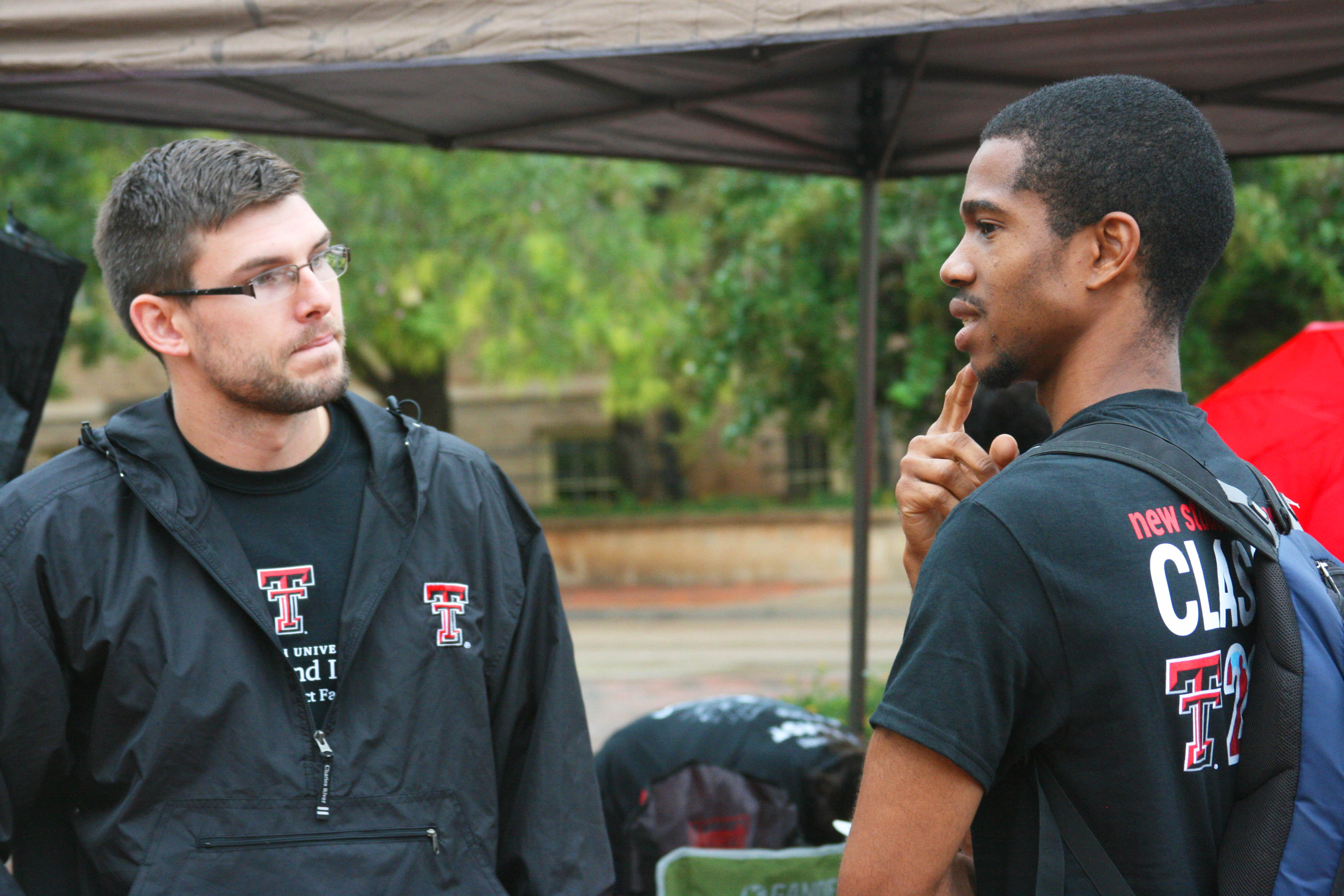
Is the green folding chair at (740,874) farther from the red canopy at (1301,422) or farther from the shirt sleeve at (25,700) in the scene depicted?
the shirt sleeve at (25,700)

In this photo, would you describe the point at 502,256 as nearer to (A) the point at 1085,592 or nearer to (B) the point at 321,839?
(B) the point at 321,839

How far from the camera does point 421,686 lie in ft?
6.41

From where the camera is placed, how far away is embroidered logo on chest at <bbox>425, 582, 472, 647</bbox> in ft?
6.51

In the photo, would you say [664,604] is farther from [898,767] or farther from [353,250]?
[898,767]

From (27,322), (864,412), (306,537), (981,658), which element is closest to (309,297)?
(306,537)

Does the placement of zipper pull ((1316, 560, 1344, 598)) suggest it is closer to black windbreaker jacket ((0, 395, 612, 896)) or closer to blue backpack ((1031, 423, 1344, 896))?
blue backpack ((1031, 423, 1344, 896))

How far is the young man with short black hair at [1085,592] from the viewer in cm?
138

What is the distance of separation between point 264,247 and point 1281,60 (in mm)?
2882

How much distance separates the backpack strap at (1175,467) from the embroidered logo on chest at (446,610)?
1.00m

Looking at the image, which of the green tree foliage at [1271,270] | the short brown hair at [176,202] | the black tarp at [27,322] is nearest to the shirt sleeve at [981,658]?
the short brown hair at [176,202]

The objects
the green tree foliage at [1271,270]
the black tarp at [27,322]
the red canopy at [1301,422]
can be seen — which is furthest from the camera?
the green tree foliage at [1271,270]

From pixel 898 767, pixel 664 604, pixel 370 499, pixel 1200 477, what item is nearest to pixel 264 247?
pixel 370 499

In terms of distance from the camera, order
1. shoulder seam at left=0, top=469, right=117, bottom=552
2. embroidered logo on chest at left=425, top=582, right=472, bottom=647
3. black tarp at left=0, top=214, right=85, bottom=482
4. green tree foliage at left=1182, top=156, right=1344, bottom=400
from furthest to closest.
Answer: green tree foliage at left=1182, top=156, right=1344, bottom=400 → black tarp at left=0, top=214, right=85, bottom=482 → embroidered logo on chest at left=425, top=582, right=472, bottom=647 → shoulder seam at left=0, top=469, right=117, bottom=552

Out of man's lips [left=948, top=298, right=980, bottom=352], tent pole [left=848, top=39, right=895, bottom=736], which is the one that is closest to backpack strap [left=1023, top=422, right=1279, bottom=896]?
man's lips [left=948, top=298, right=980, bottom=352]
